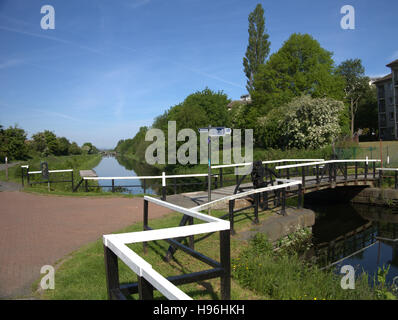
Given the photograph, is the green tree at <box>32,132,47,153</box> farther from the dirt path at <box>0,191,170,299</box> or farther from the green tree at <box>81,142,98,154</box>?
the dirt path at <box>0,191,170,299</box>

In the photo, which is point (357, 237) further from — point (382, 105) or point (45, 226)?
point (382, 105)

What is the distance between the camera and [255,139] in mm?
38469

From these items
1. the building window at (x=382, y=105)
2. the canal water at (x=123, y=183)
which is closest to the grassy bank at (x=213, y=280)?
the canal water at (x=123, y=183)

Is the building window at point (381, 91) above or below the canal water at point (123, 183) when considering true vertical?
above

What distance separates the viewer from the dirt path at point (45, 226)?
4.70m

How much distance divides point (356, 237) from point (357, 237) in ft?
0.11

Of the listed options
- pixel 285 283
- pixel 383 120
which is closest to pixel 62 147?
pixel 383 120

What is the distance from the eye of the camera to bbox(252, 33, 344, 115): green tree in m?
33.3

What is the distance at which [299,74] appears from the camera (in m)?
33.8

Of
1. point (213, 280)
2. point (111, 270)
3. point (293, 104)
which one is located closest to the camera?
point (111, 270)

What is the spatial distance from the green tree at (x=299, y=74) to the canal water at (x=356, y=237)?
19726 millimetres

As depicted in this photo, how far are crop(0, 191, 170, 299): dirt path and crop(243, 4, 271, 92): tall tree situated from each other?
144 feet

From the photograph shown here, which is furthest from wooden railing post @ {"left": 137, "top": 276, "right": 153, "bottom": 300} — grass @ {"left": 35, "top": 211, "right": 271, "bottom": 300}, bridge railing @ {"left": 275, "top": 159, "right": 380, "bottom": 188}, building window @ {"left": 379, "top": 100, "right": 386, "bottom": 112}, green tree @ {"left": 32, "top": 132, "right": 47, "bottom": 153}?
building window @ {"left": 379, "top": 100, "right": 386, "bottom": 112}

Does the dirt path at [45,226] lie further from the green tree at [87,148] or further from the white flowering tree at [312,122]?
the green tree at [87,148]
